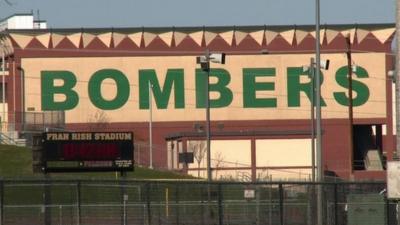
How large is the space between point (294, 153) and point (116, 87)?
2266 centimetres

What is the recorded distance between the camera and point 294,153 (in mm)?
94625

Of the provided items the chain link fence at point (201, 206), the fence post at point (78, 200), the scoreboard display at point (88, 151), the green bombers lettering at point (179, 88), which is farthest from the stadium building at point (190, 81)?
the fence post at point (78, 200)

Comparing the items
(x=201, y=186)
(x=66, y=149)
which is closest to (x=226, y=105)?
(x=66, y=149)

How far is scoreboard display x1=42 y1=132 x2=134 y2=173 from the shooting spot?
154ft

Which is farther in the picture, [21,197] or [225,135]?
[225,135]

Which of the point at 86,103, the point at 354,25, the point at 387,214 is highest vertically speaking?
the point at 354,25

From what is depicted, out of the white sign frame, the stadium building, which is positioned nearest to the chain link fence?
the white sign frame

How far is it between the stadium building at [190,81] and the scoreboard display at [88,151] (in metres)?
59.4

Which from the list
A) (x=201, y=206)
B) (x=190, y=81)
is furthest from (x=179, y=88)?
(x=201, y=206)

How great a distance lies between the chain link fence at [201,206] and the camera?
102ft

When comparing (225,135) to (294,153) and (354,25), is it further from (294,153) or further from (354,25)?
(354,25)

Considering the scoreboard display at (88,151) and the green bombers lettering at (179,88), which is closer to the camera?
the scoreboard display at (88,151)

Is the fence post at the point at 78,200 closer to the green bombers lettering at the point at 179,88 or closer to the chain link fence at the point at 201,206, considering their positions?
the chain link fence at the point at 201,206

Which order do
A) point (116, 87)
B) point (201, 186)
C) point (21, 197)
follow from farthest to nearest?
1. point (116, 87)
2. point (21, 197)
3. point (201, 186)
